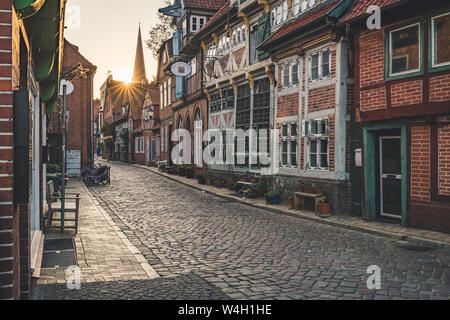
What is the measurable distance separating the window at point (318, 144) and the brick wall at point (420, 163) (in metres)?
3.30

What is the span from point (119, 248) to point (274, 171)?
909 centimetres

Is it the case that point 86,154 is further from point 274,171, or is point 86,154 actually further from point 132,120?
point 132,120

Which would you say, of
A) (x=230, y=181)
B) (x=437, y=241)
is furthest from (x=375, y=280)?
(x=230, y=181)

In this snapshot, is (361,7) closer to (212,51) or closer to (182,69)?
(212,51)

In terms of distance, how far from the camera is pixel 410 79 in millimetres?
10227

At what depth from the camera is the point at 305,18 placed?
14.8 meters

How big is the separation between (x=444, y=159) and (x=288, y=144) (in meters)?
6.52

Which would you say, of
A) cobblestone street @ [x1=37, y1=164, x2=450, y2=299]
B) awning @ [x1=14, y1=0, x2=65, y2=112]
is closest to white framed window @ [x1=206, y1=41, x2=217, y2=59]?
cobblestone street @ [x1=37, y1=164, x2=450, y2=299]

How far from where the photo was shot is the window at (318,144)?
1340 cm

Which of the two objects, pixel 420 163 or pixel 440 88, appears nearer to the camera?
pixel 440 88

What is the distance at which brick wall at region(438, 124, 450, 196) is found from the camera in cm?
938

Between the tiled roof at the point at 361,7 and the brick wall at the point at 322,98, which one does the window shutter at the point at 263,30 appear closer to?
the brick wall at the point at 322,98

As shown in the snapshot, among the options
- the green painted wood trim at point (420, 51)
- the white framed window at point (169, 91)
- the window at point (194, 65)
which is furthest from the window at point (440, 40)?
the white framed window at point (169, 91)

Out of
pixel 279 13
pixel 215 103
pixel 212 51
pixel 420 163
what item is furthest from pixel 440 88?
pixel 212 51
